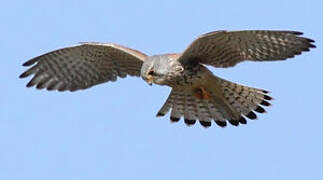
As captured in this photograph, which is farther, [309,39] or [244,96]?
[244,96]

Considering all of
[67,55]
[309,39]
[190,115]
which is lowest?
[190,115]

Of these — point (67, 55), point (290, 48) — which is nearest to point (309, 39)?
point (290, 48)

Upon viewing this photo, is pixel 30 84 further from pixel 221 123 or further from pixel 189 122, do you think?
pixel 221 123

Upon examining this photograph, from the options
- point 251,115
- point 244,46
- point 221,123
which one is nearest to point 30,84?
point 221,123

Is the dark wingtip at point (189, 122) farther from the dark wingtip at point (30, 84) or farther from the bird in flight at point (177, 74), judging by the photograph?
the dark wingtip at point (30, 84)

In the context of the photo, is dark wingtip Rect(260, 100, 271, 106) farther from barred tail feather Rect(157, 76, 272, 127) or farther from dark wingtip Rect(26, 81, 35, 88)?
dark wingtip Rect(26, 81, 35, 88)

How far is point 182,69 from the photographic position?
11.8 m

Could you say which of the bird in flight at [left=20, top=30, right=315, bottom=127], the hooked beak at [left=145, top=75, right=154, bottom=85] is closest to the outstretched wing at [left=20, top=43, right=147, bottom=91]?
the bird in flight at [left=20, top=30, right=315, bottom=127]

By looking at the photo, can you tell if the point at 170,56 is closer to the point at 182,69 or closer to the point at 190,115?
the point at 182,69

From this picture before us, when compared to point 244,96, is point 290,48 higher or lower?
higher

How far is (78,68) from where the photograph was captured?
518 inches

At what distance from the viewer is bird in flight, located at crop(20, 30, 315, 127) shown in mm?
11727

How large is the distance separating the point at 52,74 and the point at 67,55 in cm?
39

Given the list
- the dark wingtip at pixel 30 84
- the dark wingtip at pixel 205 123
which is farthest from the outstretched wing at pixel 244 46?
the dark wingtip at pixel 30 84
